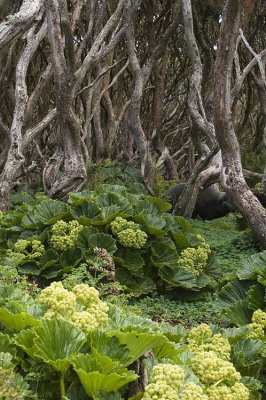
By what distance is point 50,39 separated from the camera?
7336 mm

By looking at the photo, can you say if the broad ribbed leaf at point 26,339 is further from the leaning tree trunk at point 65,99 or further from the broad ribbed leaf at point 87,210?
the leaning tree trunk at point 65,99

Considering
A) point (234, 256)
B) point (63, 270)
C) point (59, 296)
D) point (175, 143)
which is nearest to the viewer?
point (59, 296)

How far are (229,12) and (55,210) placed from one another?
2.52 m

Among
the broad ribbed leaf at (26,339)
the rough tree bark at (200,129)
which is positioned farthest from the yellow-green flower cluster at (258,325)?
the rough tree bark at (200,129)

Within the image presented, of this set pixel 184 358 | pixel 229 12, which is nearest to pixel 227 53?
pixel 229 12

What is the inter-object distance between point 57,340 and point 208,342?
3.77 feet

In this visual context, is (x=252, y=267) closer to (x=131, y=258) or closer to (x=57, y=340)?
(x=131, y=258)

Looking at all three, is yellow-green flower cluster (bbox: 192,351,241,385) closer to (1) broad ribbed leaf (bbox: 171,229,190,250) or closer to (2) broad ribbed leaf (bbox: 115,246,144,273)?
(2) broad ribbed leaf (bbox: 115,246,144,273)

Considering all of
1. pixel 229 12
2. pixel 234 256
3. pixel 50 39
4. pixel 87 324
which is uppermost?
pixel 229 12

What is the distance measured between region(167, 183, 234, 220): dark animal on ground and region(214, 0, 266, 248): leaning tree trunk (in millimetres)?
3094

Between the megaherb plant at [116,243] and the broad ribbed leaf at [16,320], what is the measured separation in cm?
295

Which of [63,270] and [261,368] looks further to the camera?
[63,270]

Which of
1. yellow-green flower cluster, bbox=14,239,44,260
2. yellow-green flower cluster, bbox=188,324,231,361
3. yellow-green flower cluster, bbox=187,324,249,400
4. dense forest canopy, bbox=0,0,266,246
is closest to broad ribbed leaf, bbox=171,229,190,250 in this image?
dense forest canopy, bbox=0,0,266,246

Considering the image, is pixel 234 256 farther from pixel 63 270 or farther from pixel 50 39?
pixel 50 39
